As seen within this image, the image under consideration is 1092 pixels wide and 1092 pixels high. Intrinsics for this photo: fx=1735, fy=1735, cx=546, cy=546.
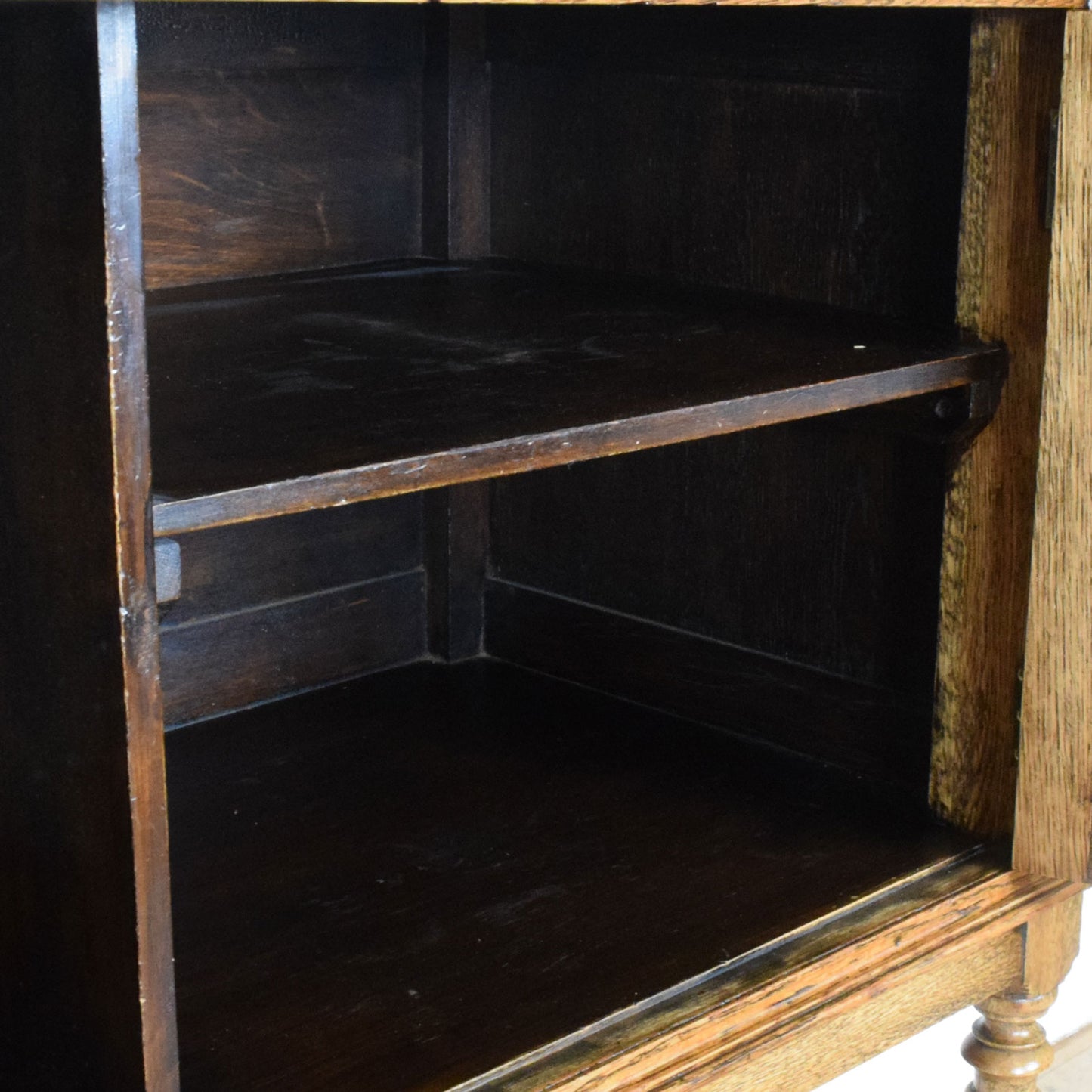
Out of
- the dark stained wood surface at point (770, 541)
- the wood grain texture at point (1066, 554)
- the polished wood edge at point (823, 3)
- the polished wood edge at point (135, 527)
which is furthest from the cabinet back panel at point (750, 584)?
the polished wood edge at point (135, 527)

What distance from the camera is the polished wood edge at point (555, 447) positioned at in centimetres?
72

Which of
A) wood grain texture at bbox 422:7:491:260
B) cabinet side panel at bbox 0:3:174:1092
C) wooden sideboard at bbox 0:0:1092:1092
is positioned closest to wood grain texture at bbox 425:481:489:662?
wooden sideboard at bbox 0:0:1092:1092

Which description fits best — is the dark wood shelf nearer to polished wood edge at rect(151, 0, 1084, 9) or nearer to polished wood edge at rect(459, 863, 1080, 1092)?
polished wood edge at rect(151, 0, 1084, 9)

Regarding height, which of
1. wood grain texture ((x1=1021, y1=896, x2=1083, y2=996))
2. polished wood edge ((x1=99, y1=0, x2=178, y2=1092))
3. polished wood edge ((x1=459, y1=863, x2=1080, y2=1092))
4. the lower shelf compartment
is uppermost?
polished wood edge ((x1=99, y1=0, x2=178, y2=1092))

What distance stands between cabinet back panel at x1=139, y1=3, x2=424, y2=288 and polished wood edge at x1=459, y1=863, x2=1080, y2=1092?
676 millimetres

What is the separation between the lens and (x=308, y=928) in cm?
106

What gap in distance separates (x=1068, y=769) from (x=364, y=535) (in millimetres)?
634

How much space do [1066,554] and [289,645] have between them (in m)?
0.65

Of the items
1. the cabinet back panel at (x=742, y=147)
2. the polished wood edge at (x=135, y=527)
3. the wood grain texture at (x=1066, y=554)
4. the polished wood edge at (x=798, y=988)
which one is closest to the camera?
the polished wood edge at (x=135, y=527)

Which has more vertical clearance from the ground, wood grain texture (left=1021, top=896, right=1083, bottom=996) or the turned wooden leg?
wood grain texture (left=1021, top=896, right=1083, bottom=996)

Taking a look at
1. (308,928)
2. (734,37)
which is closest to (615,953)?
(308,928)

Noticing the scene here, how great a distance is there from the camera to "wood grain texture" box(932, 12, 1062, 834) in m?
1.10

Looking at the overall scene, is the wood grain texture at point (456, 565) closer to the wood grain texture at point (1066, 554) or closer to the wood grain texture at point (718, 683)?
the wood grain texture at point (718, 683)

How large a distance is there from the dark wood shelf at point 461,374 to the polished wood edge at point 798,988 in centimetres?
32
